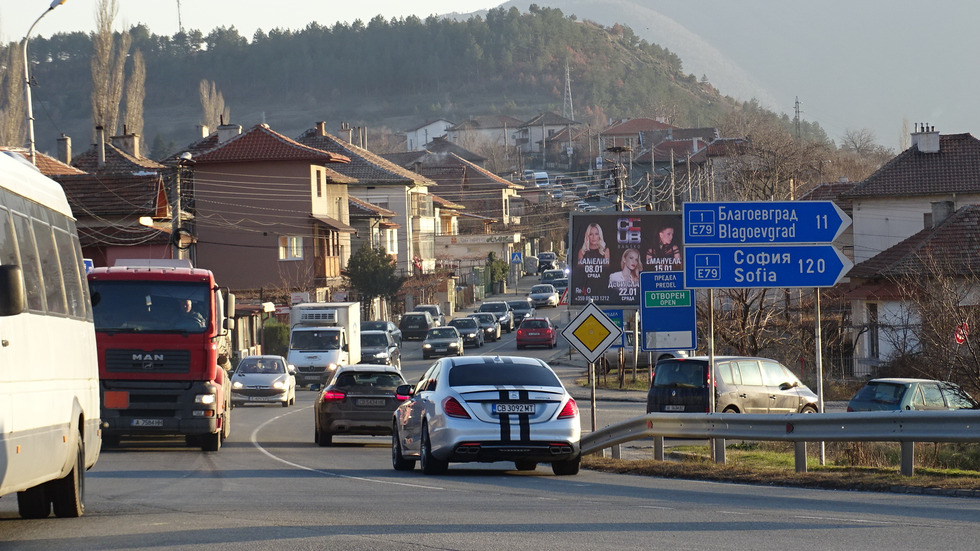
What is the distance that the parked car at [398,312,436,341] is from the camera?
226 ft

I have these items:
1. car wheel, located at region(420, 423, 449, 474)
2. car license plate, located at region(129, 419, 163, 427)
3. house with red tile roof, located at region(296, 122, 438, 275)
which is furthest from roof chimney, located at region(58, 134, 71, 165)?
Answer: car wheel, located at region(420, 423, 449, 474)

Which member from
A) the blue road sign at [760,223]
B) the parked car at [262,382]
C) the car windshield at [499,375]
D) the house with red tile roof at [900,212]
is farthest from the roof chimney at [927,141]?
the car windshield at [499,375]

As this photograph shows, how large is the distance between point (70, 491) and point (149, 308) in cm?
1042

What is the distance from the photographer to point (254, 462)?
19.0 metres

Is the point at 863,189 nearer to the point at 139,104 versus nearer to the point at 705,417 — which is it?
the point at 705,417

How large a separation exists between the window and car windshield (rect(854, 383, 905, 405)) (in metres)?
45.5

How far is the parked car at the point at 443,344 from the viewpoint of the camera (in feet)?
189

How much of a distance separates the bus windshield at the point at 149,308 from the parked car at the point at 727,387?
9217 millimetres

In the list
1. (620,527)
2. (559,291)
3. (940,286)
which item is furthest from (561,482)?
(559,291)

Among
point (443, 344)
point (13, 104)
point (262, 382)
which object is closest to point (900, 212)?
point (443, 344)

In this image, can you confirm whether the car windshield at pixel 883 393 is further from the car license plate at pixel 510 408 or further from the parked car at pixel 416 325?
the parked car at pixel 416 325

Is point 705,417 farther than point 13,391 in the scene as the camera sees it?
Yes

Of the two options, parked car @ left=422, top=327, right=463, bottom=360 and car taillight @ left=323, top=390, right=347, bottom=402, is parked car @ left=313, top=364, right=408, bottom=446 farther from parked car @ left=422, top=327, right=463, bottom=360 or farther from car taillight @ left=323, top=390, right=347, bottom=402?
parked car @ left=422, top=327, right=463, bottom=360

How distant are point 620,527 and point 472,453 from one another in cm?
533
